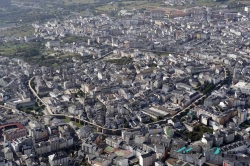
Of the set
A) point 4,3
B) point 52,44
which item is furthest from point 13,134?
point 4,3

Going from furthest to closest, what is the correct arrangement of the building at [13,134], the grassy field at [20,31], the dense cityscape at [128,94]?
the grassy field at [20,31]
the building at [13,134]
the dense cityscape at [128,94]

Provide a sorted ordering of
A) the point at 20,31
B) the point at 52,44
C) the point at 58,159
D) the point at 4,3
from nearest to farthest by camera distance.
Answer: the point at 58,159 → the point at 52,44 → the point at 20,31 → the point at 4,3

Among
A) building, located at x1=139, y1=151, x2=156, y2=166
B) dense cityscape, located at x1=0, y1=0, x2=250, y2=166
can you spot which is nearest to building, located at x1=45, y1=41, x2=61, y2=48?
dense cityscape, located at x1=0, y1=0, x2=250, y2=166

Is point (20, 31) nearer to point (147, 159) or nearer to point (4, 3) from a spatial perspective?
point (4, 3)

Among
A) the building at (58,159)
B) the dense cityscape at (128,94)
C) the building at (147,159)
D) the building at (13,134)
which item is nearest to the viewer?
the building at (147,159)

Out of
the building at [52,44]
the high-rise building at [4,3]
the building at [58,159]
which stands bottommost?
the building at [58,159]

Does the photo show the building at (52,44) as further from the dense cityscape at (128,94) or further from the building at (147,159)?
the building at (147,159)

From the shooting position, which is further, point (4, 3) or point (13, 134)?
point (4, 3)

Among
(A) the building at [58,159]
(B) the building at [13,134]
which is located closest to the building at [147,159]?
(A) the building at [58,159]
